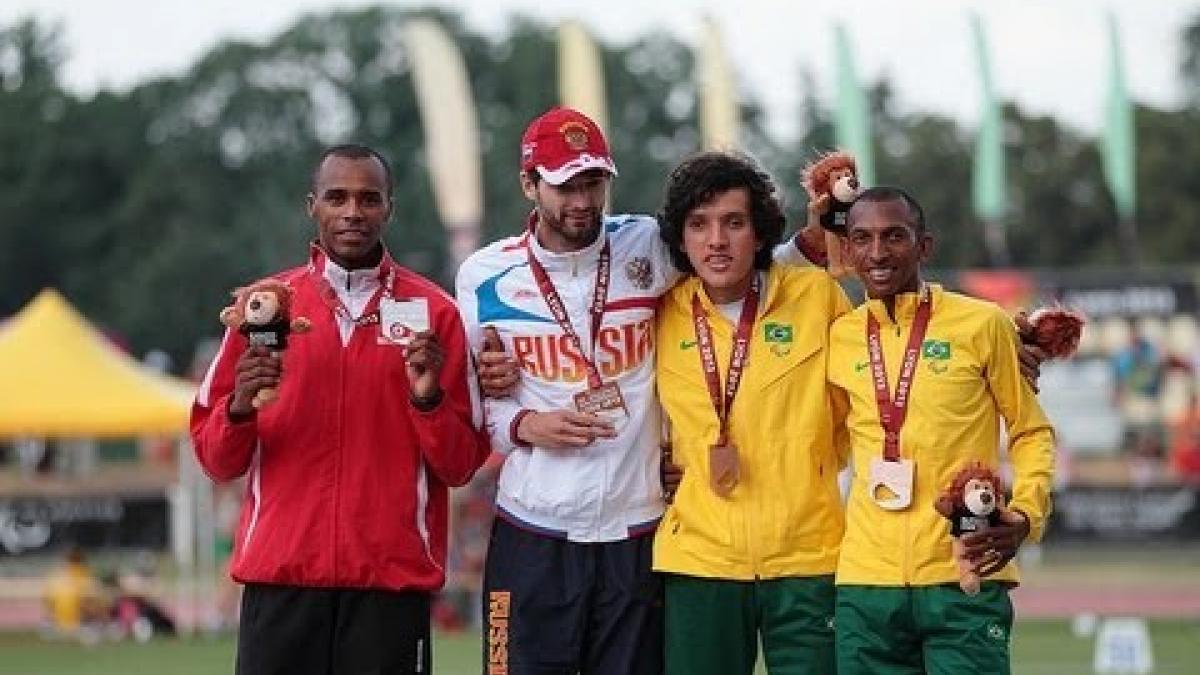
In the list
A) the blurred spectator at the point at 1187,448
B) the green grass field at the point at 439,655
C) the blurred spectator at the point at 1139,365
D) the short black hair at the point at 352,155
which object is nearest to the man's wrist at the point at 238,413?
the short black hair at the point at 352,155

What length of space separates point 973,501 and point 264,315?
196cm

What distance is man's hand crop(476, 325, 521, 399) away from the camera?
7.89 meters

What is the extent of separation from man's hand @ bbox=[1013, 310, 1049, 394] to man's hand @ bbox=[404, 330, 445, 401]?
168cm

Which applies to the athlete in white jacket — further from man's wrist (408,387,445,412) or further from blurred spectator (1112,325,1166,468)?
blurred spectator (1112,325,1166,468)

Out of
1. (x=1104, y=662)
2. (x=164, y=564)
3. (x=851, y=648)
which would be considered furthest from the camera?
(x=164, y=564)

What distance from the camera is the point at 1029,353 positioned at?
7.91 m

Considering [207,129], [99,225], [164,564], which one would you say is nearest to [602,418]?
[164,564]

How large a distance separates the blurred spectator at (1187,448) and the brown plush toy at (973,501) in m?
22.8

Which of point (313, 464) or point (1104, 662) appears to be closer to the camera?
point (313, 464)

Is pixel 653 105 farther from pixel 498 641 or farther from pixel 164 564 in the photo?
pixel 498 641

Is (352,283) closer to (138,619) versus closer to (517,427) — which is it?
(517,427)

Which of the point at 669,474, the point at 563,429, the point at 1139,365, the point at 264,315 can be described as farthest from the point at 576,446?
the point at 1139,365

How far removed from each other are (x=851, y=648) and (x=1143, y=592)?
20.4m

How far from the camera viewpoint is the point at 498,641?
26.2 ft
